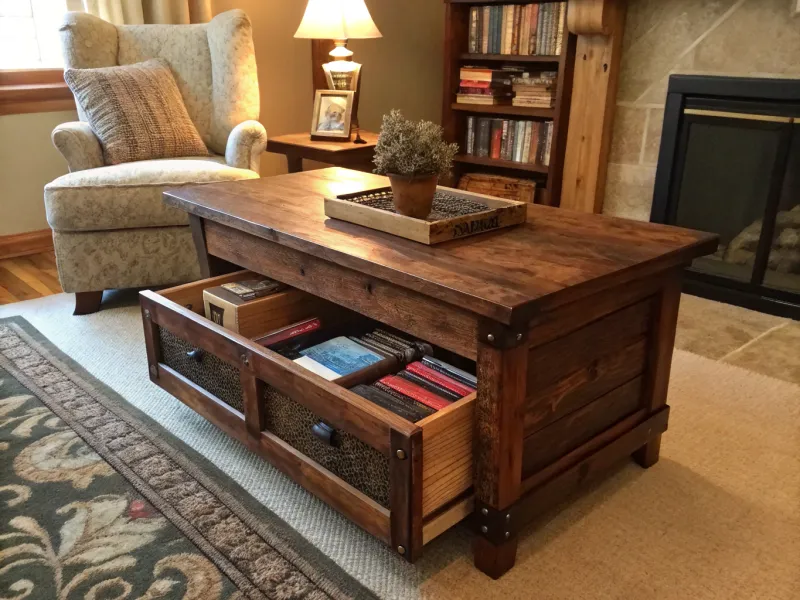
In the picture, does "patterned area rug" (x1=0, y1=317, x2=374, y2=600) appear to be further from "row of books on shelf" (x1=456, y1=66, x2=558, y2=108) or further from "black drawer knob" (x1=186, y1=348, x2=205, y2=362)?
"row of books on shelf" (x1=456, y1=66, x2=558, y2=108)

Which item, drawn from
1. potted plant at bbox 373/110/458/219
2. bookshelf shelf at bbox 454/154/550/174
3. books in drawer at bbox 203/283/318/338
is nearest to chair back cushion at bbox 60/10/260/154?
bookshelf shelf at bbox 454/154/550/174

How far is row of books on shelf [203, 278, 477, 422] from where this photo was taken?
1.32 metres

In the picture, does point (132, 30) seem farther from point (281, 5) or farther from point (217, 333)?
point (217, 333)

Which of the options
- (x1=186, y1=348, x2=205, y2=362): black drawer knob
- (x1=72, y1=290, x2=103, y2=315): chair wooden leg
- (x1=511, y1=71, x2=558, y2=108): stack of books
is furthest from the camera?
(x1=511, y1=71, x2=558, y2=108): stack of books

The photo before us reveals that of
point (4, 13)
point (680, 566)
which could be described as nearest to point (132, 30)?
point (4, 13)

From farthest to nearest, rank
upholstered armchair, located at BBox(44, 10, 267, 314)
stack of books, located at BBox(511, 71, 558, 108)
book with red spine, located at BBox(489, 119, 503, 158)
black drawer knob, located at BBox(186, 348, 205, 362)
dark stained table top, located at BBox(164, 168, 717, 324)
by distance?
book with red spine, located at BBox(489, 119, 503, 158) → stack of books, located at BBox(511, 71, 558, 108) → upholstered armchair, located at BBox(44, 10, 267, 314) → black drawer knob, located at BBox(186, 348, 205, 362) → dark stained table top, located at BBox(164, 168, 717, 324)

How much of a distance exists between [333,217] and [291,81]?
7.28 feet

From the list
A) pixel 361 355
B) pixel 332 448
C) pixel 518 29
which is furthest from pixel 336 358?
pixel 518 29

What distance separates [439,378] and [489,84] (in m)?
2.13

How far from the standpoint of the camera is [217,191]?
1.79m

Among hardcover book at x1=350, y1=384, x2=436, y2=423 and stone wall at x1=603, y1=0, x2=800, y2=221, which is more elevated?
stone wall at x1=603, y1=0, x2=800, y2=221

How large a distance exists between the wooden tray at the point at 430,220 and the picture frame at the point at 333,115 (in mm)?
1392

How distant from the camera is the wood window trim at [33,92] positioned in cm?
289

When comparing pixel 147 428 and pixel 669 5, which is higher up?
pixel 669 5
